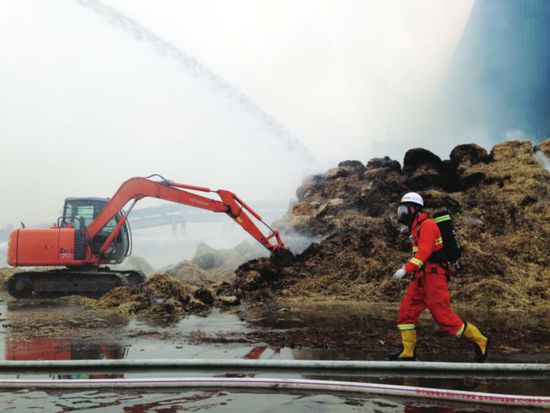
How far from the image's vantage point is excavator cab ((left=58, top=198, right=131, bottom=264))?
45.1ft

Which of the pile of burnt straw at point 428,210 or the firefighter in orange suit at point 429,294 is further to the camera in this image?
the pile of burnt straw at point 428,210

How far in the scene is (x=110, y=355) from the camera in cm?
566

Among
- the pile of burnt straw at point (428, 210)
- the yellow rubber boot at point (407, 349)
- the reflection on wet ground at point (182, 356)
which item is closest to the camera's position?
the reflection on wet ground at point (182, 356)

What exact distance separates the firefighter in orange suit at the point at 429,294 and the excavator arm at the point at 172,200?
7.13 meters

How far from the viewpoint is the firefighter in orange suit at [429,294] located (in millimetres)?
4953

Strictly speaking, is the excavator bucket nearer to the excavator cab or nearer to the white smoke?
the excavator cab

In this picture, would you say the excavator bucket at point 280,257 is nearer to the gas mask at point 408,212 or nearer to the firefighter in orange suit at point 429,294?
the gas mask at point 408,212

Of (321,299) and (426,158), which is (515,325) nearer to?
(321,299)

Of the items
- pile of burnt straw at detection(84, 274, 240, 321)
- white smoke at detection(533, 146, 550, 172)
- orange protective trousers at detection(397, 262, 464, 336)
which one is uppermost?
white smoke at detection(533, 146, 550, 172)

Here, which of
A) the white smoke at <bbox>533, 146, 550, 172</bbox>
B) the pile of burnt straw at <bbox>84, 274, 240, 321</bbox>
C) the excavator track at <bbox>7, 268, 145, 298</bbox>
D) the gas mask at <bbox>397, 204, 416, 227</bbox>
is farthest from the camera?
the white smoke at <bbox>533, 146, 550, 172</bbox>

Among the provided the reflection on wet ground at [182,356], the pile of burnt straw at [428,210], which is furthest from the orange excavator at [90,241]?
the reflection on wet ground at [182,356]

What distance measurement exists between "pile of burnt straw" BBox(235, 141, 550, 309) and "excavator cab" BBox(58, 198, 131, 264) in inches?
148

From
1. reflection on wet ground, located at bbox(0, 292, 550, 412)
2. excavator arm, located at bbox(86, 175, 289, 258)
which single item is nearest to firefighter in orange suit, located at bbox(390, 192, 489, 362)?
reflection on wet ground, located at bbox(0, 292, 550, 412)

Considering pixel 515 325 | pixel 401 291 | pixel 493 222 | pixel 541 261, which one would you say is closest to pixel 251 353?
pixel 515 325
